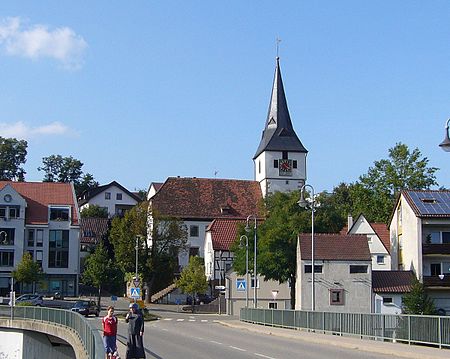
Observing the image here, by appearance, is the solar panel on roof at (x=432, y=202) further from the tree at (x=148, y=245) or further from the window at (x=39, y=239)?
the window at (x=39, y=239)

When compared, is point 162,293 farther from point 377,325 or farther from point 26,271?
point 377,325

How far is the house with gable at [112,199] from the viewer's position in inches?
5059

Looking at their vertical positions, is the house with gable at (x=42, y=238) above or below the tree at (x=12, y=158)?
below

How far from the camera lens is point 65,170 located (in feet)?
468

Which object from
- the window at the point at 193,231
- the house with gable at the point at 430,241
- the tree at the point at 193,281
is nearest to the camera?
the house with gable at the point at 430,241

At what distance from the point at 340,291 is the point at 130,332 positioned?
43.1m

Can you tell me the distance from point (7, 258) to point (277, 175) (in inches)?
1713

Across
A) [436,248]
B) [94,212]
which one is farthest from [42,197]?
[436,248]

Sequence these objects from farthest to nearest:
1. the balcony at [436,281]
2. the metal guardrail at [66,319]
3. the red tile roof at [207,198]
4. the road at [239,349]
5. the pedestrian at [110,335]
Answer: the red tile roof at [207,198] → the balcony at [436,281] → the road at [239,349] → the pedestrian at [110,335] → the metal guardrail at [66,319]

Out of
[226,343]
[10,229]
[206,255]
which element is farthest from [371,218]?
[226,343]

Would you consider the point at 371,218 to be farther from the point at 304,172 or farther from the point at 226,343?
the point at 226,343

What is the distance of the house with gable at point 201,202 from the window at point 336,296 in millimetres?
45276

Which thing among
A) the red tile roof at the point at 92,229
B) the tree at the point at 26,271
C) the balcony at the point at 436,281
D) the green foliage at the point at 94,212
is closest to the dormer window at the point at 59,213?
the tree at the point at 26,271

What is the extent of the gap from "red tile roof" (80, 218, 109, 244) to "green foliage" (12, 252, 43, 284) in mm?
31543
